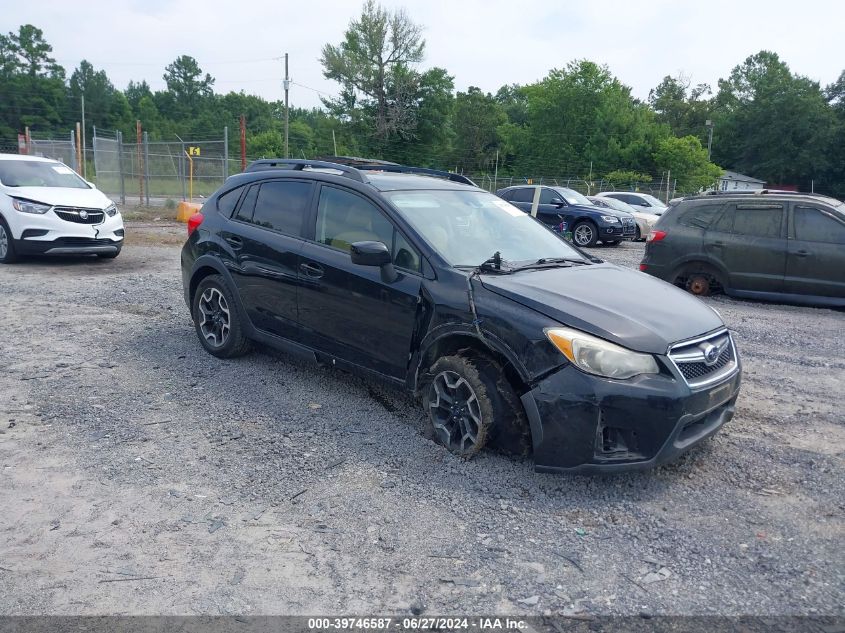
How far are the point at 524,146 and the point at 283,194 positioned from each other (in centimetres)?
7092

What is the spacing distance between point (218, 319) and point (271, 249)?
1.04 m

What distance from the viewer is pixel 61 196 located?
35.7 ft

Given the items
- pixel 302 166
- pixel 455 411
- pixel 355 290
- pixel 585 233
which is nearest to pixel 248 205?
pixel 302 166

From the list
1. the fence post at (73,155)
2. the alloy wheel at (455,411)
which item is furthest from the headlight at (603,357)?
the fence post at (73,155)

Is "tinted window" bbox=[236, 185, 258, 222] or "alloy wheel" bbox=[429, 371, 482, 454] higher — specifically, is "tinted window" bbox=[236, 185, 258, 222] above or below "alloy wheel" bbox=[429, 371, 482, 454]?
above

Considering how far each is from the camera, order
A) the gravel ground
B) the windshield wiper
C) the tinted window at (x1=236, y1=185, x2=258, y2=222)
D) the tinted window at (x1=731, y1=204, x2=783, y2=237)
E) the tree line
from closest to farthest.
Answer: the gravel ground < the windshield wiper < the tinted window at (x1=236, y1=185, x2=258, y2=222) < the tinted window at (x1=731, y1=204, x2=783, y2=237) < the tree line

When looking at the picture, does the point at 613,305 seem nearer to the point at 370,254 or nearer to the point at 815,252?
the point at 370,254

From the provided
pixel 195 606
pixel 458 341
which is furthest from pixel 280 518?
pixel 458 341

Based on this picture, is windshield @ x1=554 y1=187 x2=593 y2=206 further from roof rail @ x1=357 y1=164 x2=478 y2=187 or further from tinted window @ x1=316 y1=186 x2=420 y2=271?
tinted window @ x1=316 y1=186 x2=420 y2=271

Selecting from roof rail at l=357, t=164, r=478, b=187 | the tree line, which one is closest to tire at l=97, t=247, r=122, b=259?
roof rail at l=357, t=164, r=478, b=187

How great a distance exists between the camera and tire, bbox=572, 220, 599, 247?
58.6ft

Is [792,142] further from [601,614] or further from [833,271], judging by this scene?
[601,614]

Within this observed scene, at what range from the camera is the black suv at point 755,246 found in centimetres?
928

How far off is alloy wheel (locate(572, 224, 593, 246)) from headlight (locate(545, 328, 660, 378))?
581 inches
